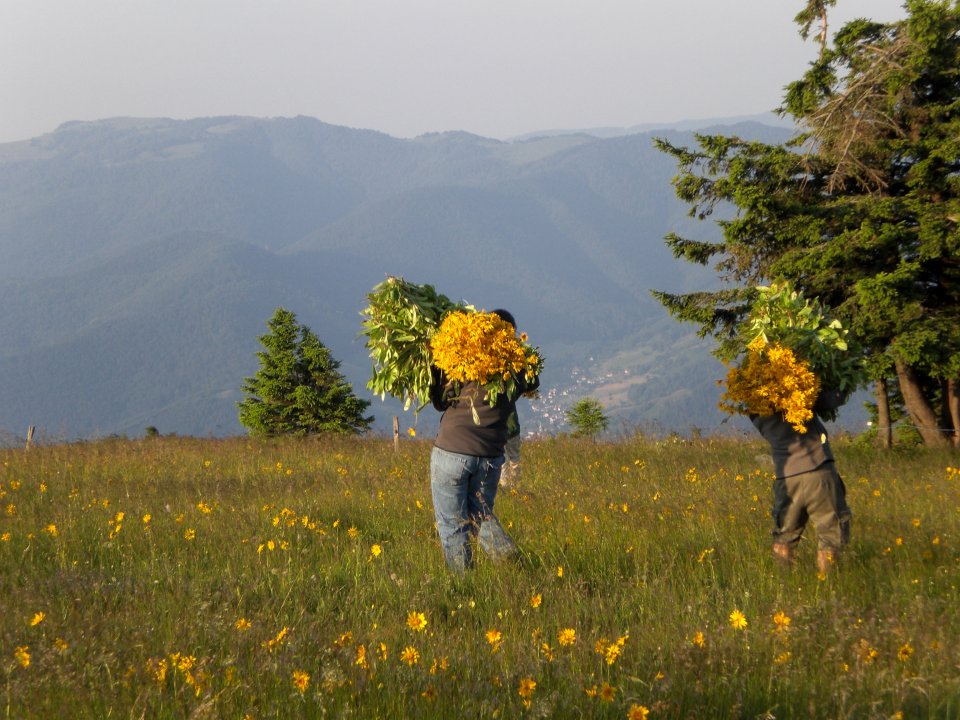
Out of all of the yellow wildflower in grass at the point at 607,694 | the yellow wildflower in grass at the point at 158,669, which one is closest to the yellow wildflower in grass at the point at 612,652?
the yellow wildflower in grass at the point at 607,694

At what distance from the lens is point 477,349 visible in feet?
18.9

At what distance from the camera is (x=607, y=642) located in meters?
4.02

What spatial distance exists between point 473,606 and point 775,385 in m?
2.33

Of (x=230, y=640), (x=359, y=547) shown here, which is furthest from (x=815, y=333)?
(x=230, y=640)

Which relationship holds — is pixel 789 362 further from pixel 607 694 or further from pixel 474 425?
pixel 607 694

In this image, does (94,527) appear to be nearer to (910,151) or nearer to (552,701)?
(552,701)

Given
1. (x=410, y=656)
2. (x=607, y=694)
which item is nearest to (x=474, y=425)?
(x=410, y=656)

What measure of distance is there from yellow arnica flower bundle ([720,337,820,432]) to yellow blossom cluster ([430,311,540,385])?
1414 mm

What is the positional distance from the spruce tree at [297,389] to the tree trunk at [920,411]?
17972 mm

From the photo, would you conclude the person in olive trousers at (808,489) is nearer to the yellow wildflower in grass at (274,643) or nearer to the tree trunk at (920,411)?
the yellow wildflower in grass at (274,643)

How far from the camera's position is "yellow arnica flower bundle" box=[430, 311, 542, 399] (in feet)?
18.9

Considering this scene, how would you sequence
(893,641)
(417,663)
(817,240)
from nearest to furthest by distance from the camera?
(417,663), (893,641), (817,240)

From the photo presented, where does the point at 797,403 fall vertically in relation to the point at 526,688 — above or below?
above

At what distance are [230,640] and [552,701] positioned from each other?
171 cm
